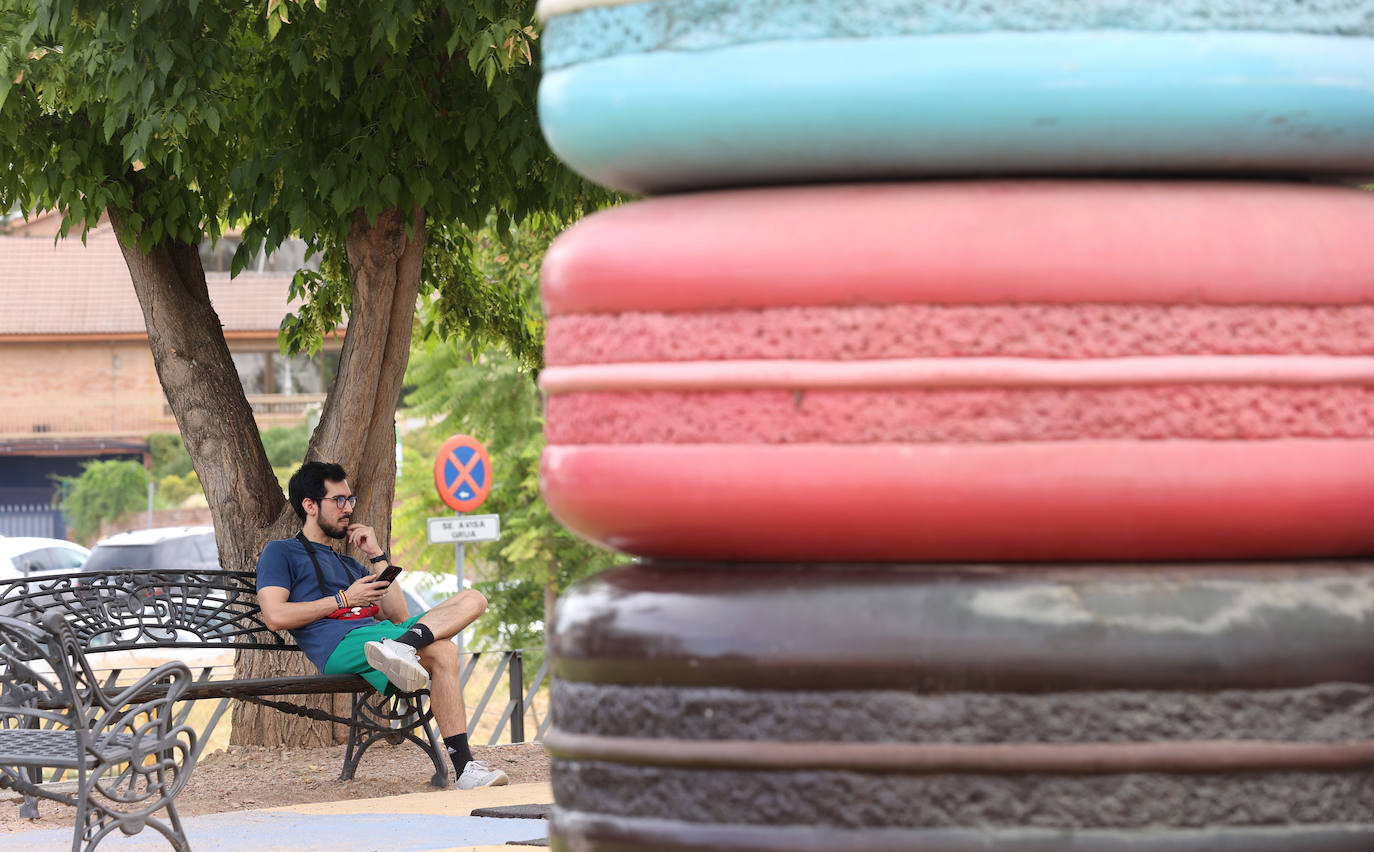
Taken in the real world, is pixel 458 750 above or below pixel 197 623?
below

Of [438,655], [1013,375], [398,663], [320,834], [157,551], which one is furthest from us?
[157,551]

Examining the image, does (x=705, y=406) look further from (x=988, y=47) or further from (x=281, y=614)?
(x=281, y=614)

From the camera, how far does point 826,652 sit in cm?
234

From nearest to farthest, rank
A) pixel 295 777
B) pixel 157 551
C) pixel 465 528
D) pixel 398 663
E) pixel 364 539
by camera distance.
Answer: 1. pixel 398 663
2. pixel 364 539
3. pixel 295 777
4. pixel 465 528
5. pixel 157 551

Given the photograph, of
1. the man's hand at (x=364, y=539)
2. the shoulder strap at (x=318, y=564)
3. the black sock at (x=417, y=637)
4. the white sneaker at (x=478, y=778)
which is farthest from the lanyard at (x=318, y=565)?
the white sneaker at (x=478, y=778)

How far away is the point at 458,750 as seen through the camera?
297 inches

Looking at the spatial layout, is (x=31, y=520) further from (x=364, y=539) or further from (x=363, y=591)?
(x=363, y=591)

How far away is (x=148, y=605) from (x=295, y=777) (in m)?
1.10

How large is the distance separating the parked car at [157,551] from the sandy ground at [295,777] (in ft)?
33.8

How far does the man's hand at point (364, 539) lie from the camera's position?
7.77m

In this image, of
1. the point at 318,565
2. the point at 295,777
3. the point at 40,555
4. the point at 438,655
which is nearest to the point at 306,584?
the point at 318,565

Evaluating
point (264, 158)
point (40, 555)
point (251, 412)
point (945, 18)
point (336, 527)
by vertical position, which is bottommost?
point (40, 555)

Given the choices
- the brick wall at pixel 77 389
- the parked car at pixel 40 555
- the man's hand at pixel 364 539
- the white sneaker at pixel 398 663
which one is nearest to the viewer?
the white sneaker at pixel 398 663

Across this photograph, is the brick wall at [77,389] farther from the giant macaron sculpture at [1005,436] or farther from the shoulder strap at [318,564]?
the giant macaron sculpture at [1005,436]
